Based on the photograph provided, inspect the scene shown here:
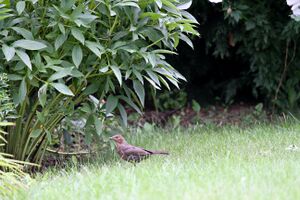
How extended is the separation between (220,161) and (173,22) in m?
1.23

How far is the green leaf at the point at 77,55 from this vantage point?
4848 millimetres

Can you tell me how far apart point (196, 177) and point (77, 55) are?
1526mm

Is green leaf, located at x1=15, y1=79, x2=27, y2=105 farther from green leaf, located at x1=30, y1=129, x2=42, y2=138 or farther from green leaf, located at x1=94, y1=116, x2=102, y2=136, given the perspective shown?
green leaf, located at x1=94, y1=116, x2=102, y2=136

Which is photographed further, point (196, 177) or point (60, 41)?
point (60, 41)

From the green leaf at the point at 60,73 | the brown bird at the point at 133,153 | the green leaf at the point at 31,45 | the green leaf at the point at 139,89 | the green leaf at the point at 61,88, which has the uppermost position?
the green leaf at the point at 31,45

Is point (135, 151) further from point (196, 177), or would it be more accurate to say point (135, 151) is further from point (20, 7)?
point (20, 7)

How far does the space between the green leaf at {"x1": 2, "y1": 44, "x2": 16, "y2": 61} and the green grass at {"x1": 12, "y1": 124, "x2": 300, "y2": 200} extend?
0.95 meters

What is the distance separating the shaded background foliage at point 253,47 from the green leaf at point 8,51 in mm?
3257

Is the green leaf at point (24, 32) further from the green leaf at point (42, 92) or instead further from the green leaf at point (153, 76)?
the green leaf at point (153, 76)

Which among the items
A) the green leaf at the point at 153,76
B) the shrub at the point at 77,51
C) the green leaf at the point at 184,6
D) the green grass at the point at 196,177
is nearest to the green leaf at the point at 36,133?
the shrub at the point at 77,51

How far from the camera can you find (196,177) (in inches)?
158

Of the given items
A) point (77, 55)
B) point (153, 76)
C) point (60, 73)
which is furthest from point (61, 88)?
point (153, 76)

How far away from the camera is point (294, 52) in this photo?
7.63 metres

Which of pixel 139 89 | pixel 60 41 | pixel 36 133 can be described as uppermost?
pixel 60 41
